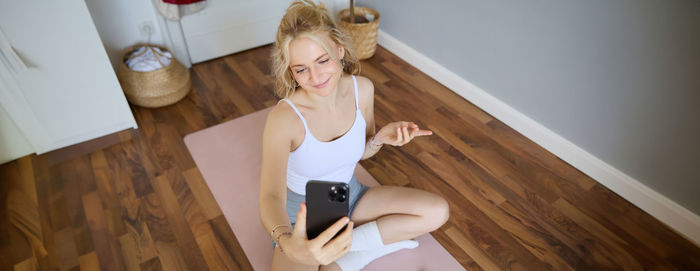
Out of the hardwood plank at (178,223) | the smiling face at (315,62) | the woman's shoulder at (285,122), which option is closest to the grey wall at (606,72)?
the smiling face at (315,62)

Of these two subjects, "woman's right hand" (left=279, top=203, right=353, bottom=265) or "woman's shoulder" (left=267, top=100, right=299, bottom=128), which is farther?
"woman's shoulder" (left=267, top=100, right=299, bottom=128)

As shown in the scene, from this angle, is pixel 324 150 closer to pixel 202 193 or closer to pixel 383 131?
pixel 383 131

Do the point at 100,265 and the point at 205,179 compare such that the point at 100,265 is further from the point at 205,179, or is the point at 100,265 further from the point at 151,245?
the point at 205,179

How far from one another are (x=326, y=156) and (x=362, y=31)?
140 cm

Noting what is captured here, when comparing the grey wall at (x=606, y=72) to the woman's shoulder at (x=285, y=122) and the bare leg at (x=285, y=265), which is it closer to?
the woman's shoulder at (x=285, y=122)

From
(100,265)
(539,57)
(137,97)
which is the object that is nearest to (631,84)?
(539,57)

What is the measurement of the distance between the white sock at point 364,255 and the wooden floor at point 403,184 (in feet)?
0.62

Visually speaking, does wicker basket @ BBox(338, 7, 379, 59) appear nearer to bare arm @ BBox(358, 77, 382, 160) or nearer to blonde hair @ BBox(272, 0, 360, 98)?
bare arm @ BBox(358, 77, 382, 160)

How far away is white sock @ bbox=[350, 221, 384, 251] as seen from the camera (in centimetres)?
136

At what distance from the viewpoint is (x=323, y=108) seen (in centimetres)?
124

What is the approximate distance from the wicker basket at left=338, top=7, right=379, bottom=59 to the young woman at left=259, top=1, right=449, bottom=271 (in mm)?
1143

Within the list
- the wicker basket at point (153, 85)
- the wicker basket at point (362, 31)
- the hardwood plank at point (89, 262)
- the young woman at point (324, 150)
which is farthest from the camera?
the wicker basket at point (362, 31)

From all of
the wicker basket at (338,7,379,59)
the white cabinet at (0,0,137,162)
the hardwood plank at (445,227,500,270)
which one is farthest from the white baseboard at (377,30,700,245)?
the white cabinet at (0,0,137,162)

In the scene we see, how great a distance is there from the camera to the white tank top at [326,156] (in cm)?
120
